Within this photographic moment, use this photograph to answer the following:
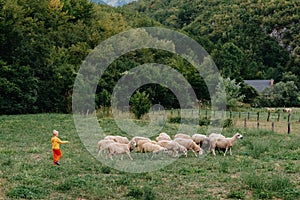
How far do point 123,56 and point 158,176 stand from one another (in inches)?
1938

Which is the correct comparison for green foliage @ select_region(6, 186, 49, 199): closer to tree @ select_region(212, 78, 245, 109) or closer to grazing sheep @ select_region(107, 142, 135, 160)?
grazing sheep @ select_region(107, 142, 135, 160)

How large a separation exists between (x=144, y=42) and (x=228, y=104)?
21391 mm

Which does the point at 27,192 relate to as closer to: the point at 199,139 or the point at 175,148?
the point at 175,148

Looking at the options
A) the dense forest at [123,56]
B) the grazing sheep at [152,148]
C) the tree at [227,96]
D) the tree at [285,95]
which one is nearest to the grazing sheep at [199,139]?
the grazing sheep at [152,148]

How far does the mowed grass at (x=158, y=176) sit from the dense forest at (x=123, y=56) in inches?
1054

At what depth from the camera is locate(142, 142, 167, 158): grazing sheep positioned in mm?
16545

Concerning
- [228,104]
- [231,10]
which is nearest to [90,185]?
[228,104]

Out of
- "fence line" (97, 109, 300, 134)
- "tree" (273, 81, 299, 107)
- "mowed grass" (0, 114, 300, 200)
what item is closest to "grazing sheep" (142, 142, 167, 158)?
"mowed grass" (0, 114, 300, 200)

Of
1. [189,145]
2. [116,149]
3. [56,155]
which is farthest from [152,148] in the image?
[56,155]

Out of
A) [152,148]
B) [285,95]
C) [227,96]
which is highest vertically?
[285,95]

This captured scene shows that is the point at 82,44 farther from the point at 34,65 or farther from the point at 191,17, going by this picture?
the point at 191,17

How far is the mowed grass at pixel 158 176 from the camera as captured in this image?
433 inches

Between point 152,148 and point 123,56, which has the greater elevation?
point 123,56

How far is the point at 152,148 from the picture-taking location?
55.3 feet
